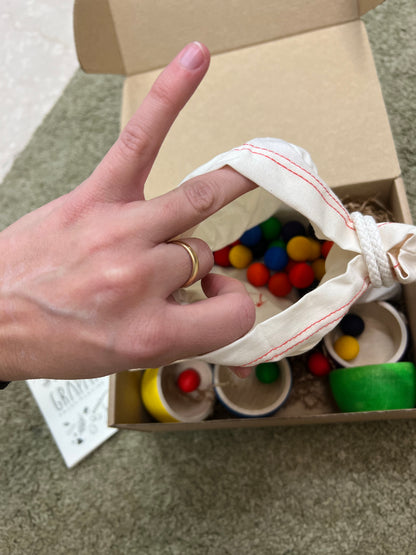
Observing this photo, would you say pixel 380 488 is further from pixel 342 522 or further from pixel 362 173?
pixel 362 173

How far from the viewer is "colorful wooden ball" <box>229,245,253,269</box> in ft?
1.89

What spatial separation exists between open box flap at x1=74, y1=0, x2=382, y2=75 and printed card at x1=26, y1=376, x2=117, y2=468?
0.45 meters

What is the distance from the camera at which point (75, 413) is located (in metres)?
0.67

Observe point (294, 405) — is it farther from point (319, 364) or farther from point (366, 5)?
point (366, 5)

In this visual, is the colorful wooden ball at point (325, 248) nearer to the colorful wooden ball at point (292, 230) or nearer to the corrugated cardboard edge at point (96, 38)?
the colorful wooden ball at point (292, 230)

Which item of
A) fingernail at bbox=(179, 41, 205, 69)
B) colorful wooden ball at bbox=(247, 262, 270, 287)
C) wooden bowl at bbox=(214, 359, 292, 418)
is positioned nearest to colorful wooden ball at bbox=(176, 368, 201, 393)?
wooden bowl at bbox=(214, 359, 292, 418)

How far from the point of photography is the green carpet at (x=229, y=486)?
0.57m

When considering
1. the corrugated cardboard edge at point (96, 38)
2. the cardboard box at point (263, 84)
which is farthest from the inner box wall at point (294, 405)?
the corrugated cardboard edge at point (96, 38)

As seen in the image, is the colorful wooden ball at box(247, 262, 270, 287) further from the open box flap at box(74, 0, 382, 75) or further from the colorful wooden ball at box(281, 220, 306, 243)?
the open box flap at box(74, 0, 382, 75)

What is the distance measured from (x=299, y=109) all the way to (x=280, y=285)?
0.21m

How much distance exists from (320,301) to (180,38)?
388 mm

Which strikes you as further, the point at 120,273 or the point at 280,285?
the point at 280,285

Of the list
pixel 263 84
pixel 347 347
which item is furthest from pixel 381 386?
pixel 263 84

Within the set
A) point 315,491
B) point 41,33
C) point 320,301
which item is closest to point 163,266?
point 320,301
